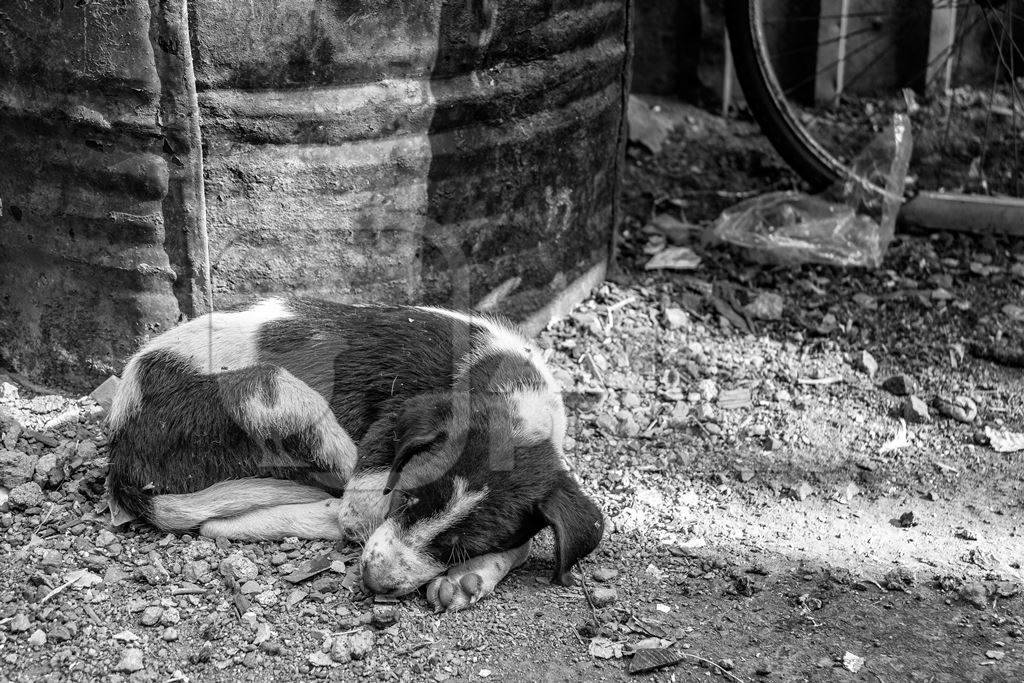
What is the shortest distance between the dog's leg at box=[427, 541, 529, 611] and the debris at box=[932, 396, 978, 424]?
211cm

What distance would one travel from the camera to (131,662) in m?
3.05

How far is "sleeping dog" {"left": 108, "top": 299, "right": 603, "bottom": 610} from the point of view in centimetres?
326

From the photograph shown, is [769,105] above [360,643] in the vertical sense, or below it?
above

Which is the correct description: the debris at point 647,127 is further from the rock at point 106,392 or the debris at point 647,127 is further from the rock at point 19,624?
the rock at point 19,624

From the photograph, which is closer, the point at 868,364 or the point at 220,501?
the point at 220,501

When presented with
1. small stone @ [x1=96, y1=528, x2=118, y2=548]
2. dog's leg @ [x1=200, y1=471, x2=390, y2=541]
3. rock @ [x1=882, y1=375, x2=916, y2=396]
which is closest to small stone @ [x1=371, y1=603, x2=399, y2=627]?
dog's leg @ [x1=200, y1=471, x2=390, y2=541]

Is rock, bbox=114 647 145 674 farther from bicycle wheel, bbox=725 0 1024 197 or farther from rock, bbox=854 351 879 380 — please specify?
bicycle wheel, bbox=725 0 1024 197

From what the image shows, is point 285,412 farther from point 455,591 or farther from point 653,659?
point 653,659

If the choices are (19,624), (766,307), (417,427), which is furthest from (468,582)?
(766,307)

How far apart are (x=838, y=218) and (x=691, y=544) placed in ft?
9.43

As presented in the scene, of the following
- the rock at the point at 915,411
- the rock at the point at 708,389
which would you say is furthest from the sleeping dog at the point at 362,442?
the rock at the point at 915,411

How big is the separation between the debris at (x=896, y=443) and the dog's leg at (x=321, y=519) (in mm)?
1998

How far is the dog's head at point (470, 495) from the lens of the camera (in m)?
3.21

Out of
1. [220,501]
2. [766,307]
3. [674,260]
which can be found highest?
[674,260]
